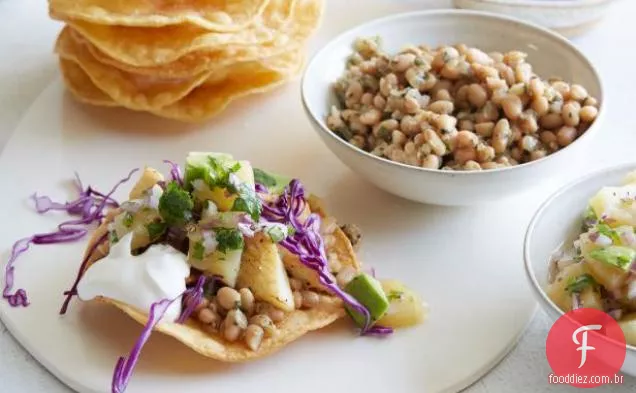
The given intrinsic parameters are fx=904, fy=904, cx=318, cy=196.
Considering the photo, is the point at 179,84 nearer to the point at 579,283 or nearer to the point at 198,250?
the point at 198,250

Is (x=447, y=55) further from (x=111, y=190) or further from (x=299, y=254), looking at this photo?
(x=111, y=190)

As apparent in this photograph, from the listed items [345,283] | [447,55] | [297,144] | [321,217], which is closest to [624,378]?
[345,283]

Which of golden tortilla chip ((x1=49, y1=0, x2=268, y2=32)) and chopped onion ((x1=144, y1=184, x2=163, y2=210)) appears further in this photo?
golden tortilla chip ((x1=49, y1=0, x2=268, y2=32))

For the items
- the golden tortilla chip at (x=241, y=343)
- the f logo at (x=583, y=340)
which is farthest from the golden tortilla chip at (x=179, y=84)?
the f logo at (x=583, y=340)

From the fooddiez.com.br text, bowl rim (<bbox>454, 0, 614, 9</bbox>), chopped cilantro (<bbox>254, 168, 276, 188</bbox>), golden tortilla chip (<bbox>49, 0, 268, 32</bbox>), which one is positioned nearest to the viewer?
the fooddiez.com.br text

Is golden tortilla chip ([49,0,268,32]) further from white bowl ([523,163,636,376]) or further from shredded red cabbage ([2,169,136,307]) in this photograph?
white bowl ([523,163,636,376])

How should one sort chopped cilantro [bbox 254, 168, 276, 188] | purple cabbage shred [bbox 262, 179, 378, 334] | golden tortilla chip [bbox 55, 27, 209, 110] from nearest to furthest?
purple cabbage shred [bbox 262, 179, 378, 334]
chopped cilantro [bbox 254, 168, 276, 188]
golden tortilla chip [bbox 55, 27, 209, 110]

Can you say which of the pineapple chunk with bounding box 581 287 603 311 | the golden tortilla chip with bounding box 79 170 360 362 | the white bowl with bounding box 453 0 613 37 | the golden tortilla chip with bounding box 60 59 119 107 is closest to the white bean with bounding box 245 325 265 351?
the golden tortilla chip with bounding box 79 170 360 362
